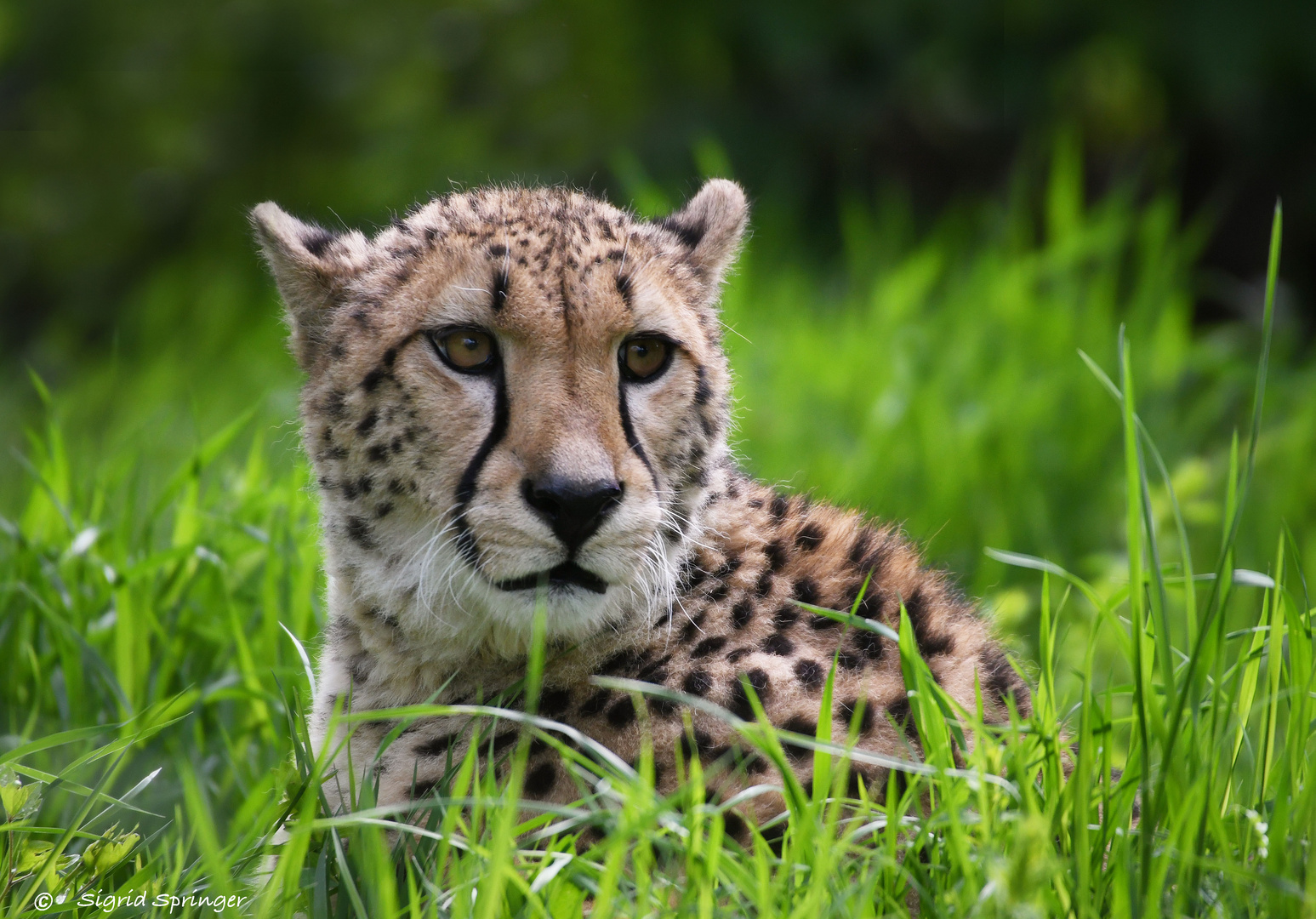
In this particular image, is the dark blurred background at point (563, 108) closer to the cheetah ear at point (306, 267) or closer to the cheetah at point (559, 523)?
the cheetah ear at point (306, 267)

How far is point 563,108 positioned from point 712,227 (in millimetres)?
4757

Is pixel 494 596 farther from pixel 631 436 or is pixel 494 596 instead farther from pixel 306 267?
pixel 306 267

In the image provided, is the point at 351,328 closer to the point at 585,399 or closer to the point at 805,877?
the point at 585,399

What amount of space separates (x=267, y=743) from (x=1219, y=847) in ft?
6.64

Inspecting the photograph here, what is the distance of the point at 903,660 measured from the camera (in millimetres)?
2176

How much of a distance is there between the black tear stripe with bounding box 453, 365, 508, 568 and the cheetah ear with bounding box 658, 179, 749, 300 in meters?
0.68

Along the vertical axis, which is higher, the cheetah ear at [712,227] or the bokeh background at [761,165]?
the bokeh background at [761,165]

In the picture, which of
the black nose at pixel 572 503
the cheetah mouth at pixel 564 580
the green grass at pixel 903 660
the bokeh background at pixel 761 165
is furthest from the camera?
the bokeh background at pixel 761 165

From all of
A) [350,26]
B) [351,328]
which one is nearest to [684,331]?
[351,328]

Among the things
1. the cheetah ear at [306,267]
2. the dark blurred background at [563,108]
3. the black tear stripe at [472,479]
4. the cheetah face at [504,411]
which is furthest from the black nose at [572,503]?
the dark blurred background at [563,108]

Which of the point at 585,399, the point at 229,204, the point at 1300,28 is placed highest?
the point at 1300,28

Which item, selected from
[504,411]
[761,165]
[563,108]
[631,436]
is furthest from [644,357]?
[761,165]

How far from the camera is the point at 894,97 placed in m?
7.93

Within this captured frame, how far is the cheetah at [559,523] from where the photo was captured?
7.63ft
